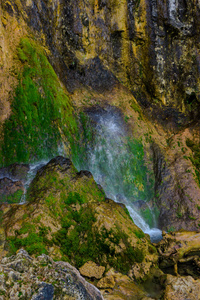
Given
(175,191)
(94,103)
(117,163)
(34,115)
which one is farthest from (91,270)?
(94,103)

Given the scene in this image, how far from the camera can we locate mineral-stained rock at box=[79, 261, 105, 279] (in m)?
6.84

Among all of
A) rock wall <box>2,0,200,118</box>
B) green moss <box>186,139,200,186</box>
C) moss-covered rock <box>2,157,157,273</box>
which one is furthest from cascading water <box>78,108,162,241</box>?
moss-covered rock <box>2,157,157,273</box>

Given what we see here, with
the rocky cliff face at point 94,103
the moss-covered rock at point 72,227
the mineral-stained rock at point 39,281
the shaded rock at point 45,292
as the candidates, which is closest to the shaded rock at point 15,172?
the rocky cliff face at point 94,103

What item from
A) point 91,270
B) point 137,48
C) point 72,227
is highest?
point 137,48

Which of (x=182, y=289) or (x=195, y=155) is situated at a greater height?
(x=182, y=289)

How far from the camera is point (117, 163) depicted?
45.6ft

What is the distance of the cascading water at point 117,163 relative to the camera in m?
13.1

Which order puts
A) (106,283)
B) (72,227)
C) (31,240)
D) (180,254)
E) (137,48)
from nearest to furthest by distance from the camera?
1. (106,283)
2. (31,240)
3. (72,227)
4. (180,254)
5. (137,48)

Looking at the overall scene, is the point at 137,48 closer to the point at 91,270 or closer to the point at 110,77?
the point at 110,77

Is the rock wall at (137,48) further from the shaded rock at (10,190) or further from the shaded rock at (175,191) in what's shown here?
the shaded rock at (10,190)

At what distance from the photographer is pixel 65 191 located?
27.1ft

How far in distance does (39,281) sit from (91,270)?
362 cm

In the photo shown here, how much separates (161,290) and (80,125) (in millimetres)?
9150

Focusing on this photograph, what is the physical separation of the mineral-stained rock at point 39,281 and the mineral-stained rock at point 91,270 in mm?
2497
